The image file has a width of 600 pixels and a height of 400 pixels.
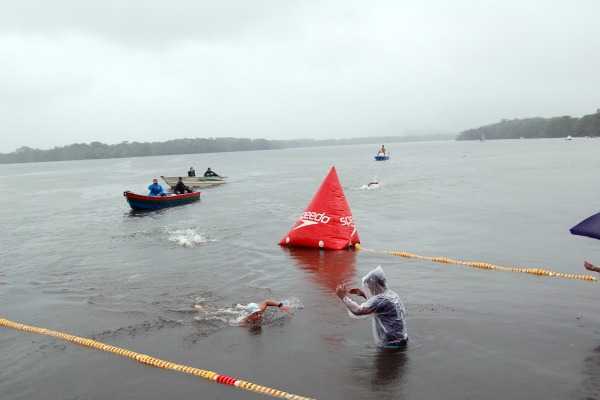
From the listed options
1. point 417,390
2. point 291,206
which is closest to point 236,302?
point 417,390

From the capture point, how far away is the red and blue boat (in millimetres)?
25594

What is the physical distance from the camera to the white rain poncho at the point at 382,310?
247 inches

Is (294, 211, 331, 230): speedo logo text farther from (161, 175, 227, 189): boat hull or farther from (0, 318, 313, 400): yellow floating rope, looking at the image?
(161, 175, 227, 189): boat hull

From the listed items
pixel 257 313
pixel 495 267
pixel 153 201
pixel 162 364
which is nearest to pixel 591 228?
pixel 495 267

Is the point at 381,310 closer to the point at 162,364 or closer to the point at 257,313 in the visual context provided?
the point at 257,313

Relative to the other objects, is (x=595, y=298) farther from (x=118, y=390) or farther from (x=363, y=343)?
(x=118, y=390)

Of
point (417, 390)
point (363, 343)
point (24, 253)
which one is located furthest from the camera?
point (24, 253)

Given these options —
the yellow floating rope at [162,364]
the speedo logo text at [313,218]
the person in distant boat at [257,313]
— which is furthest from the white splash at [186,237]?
the person in distant boat at [257,313]

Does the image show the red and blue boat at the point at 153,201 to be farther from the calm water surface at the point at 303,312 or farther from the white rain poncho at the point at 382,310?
the white rain poncho at the point at 382,310

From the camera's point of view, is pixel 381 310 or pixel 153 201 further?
pixel 153 201

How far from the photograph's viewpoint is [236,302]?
9.80 m

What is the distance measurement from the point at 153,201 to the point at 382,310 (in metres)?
22.0

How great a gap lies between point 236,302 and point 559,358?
5.87m

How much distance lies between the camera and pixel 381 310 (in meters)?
6.46
